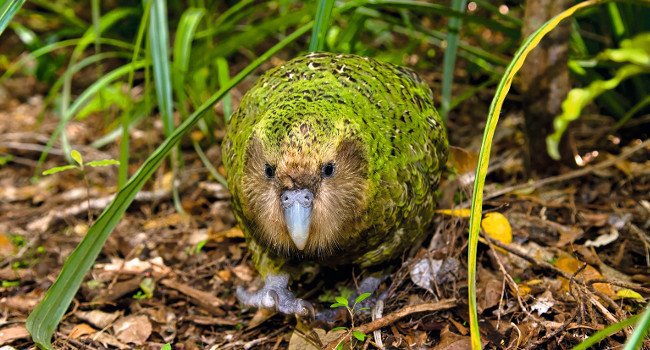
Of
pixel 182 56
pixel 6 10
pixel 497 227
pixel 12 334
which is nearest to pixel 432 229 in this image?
pixel 497 227

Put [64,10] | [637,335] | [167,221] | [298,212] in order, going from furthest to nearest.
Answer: [64,10] < [167,221] < [298,212] < [637,335]

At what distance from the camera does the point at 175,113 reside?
4.94 metres

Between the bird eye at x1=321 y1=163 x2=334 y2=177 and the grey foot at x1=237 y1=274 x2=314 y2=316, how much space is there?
2.08 ft

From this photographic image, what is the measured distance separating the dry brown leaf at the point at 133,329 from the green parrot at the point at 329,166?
1.47 feet

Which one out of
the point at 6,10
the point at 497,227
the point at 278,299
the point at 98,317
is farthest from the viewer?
the point at 497,227

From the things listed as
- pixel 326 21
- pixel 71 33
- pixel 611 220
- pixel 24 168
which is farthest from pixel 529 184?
pixel 71 33

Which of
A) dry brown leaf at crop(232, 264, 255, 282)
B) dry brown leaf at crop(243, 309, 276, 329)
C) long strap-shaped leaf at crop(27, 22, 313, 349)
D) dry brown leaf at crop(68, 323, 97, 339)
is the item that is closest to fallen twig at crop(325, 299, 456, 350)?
dry brown leaf at crop(243, 309, 276, 329)

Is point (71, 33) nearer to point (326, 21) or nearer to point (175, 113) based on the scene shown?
point (175, 113)

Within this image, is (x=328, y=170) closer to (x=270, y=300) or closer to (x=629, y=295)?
(x=270, y=300)

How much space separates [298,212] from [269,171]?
20cm

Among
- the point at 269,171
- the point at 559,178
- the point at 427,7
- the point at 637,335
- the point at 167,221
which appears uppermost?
the point at 427,7

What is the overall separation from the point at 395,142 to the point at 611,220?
Answer: 131 centimetres

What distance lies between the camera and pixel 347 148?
2.42 m

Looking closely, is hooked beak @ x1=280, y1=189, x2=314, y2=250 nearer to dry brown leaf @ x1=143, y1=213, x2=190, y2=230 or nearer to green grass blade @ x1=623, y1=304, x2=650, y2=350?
green grass blade @ x1=623, y1=304, x2=650, y2=350
